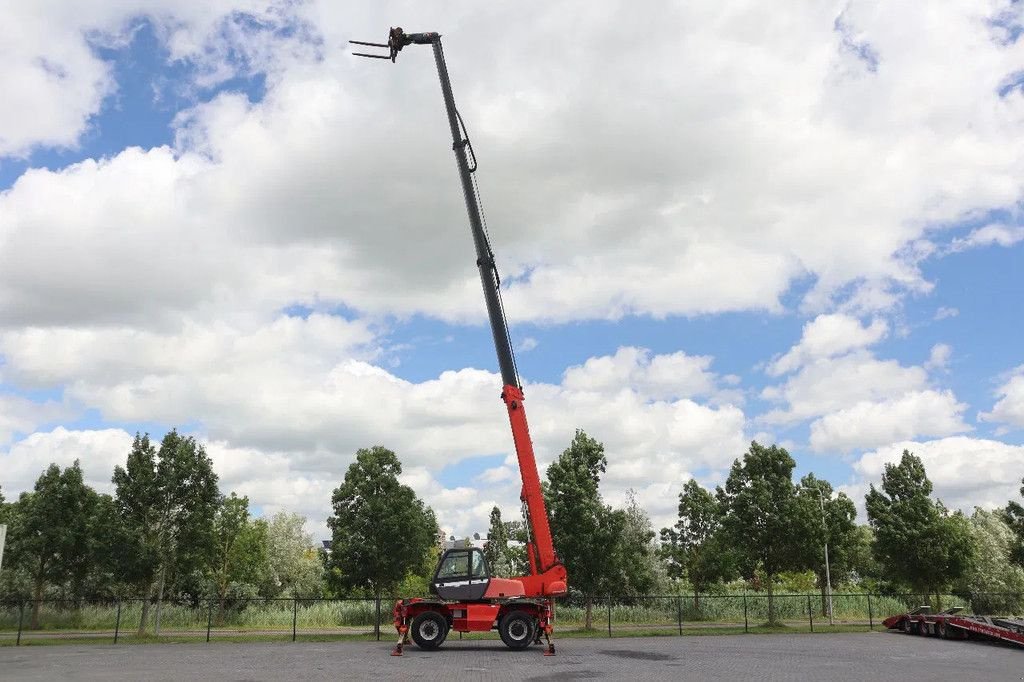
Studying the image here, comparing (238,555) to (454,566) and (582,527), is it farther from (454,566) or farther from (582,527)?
(454,566)

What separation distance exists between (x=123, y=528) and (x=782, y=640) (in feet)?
86.0

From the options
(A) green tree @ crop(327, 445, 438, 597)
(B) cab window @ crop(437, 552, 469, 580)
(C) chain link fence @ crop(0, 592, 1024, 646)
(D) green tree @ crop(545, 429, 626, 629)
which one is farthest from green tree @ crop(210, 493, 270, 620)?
(B) cab window @ crop(437, 552, 469, 580)

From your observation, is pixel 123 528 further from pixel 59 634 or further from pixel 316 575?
pixel 316 575

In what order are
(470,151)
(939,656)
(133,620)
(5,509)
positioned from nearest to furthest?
(939,656), (470,151), (133,620), (5,509)

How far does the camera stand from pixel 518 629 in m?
22.8

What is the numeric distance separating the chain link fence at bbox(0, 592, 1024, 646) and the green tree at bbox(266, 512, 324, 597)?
7831 mm

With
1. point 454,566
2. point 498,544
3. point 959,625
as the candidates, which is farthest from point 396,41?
point 498,544

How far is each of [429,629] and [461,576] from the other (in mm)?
2029

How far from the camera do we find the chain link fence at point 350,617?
3095cm

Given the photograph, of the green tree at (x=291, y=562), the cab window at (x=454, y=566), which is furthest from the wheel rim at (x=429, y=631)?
the green tree at (x=291, y=562)

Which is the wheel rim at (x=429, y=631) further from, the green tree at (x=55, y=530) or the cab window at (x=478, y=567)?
the green tree at (x=55, y=530)

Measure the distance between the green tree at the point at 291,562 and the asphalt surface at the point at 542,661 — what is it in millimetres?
27175

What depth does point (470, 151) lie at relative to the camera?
972 inches

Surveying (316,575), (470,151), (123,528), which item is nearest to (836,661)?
(470,151)
